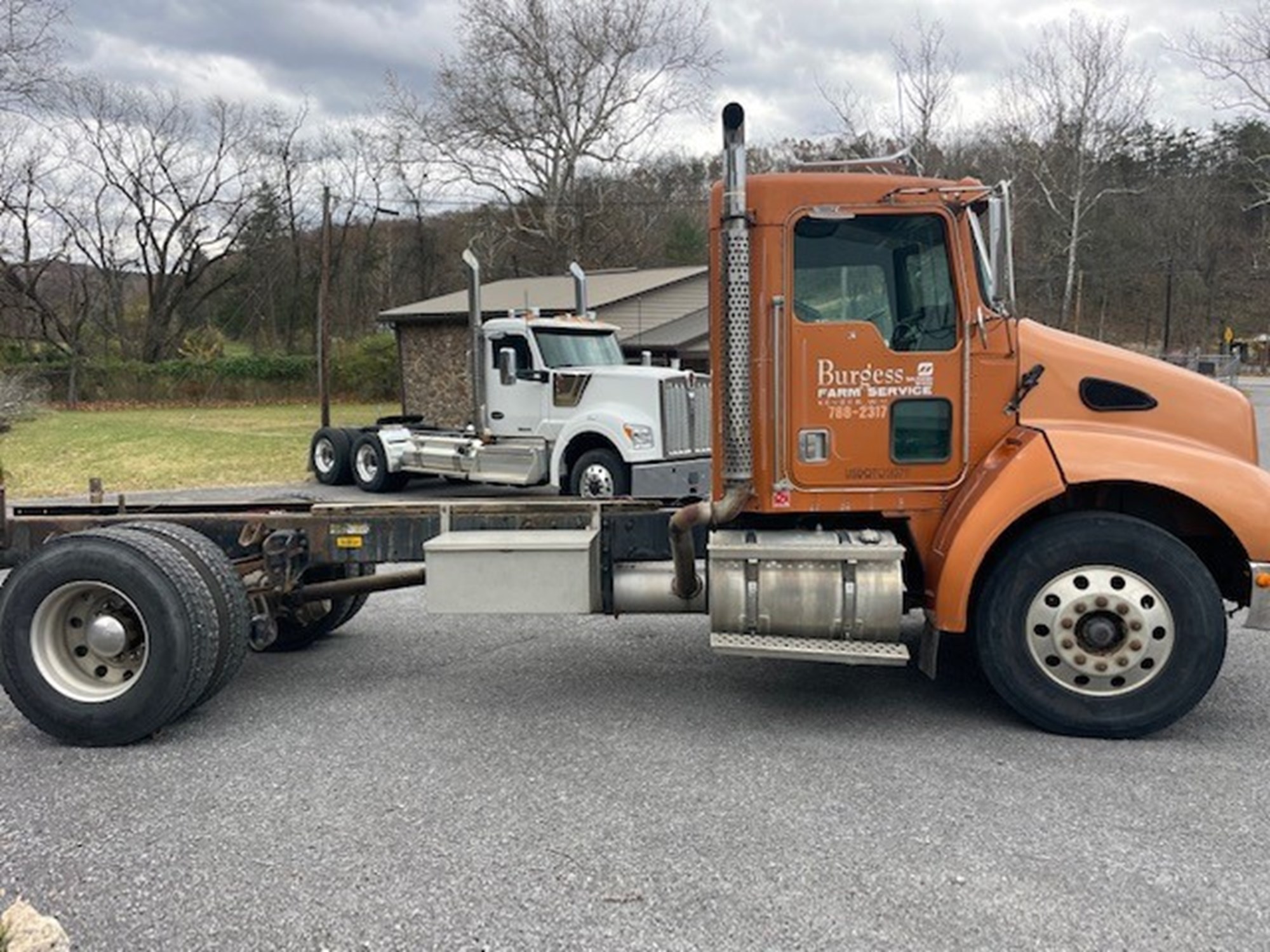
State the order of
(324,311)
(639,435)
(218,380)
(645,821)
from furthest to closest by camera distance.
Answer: (218,380) < (324,311) < (639,435) < (645,821)

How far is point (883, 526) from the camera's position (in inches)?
199

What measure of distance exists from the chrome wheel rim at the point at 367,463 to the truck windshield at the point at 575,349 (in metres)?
4.12

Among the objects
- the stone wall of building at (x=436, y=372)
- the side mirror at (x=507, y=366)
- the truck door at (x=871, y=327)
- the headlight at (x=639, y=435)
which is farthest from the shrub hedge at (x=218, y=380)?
the truck door at (x=871, y=327)

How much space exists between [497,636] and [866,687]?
253 centimetres

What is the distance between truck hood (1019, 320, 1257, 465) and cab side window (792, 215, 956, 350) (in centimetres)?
49

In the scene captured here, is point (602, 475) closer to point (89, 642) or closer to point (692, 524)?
point (692, 524)

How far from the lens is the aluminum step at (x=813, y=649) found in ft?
14.7

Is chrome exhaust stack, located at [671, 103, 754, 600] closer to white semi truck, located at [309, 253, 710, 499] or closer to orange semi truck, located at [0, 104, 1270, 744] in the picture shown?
orange semi truck, located at [0, 104, 1270, 744]

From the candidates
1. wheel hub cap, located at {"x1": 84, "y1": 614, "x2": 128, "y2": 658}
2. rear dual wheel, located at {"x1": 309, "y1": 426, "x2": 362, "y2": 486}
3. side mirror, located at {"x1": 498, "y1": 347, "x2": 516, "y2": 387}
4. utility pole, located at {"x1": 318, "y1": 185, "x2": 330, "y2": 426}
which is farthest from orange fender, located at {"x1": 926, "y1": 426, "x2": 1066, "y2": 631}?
utility pole, located at {"x1": 318, "y1": 185, "x2": 330, "y2": 426}

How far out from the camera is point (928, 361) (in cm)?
479

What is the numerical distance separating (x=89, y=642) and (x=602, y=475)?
323 inches

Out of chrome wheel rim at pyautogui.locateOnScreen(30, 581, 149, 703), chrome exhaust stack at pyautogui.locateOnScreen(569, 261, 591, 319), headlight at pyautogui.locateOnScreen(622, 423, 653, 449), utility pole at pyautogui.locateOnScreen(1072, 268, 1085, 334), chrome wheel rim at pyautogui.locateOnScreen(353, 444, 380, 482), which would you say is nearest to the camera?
chrome wheel rim at pyautogui.locateOnScreen(30, 581, 149, 703)

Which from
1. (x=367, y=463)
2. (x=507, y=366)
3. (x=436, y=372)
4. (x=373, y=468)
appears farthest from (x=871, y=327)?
(x=436, y=372)

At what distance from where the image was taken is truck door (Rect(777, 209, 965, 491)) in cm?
476
